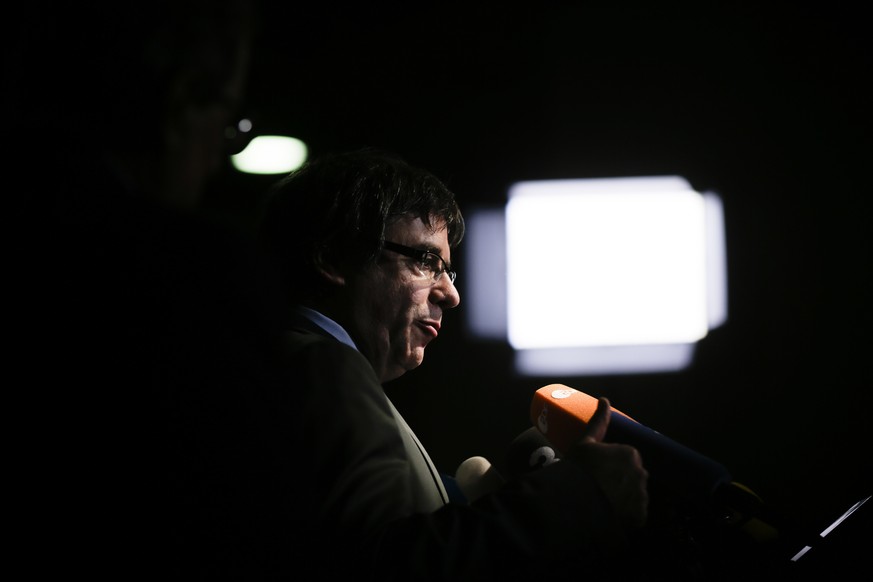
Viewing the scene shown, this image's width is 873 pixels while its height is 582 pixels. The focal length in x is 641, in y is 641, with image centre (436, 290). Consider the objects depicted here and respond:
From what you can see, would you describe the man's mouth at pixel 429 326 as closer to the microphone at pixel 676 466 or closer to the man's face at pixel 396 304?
the man's face at pixel 396 304

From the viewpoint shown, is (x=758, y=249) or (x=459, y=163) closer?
(x=758, y=249)

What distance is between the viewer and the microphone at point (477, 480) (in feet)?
4.24

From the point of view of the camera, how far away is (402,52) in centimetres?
212

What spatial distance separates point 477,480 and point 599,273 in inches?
44.2

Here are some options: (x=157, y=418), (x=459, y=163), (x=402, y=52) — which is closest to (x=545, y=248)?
(x=459, y=163)

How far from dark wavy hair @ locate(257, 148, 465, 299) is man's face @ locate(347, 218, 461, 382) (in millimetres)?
32

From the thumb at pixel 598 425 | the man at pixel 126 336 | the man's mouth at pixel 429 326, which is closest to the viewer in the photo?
the man at pixel 126 336

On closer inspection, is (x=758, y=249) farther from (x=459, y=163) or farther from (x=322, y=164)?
(x=322, y=164)

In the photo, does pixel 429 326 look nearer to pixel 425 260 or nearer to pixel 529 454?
pixel 425 260

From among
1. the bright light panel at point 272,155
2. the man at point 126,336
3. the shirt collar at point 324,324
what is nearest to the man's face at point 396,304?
the shirt collar at point 324,324

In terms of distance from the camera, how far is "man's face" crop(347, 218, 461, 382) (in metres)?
1.24

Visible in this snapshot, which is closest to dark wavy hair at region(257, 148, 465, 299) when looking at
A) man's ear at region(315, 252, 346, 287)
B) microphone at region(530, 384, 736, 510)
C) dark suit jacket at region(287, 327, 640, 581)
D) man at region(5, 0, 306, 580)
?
man's ear at region(315, 252, 346, 287)

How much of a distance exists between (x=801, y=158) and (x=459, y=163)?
1142 mm

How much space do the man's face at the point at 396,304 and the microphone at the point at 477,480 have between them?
9.9 inches
